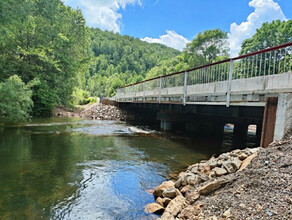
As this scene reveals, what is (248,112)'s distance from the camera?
948 cm

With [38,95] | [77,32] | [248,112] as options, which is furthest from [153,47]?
[248,112]

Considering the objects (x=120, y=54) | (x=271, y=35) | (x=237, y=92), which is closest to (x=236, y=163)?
(x=237, y=92)

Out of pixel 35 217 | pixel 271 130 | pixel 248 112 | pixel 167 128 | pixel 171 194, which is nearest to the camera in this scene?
pixel 35 217

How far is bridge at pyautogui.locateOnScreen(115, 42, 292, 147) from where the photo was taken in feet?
18.0

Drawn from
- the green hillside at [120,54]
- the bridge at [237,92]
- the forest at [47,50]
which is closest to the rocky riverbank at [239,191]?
the bridge at [237,92]

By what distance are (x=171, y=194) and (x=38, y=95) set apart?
782 inches

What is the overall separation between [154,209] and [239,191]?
171 centimetres

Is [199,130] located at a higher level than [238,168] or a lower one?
lower

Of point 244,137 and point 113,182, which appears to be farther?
point 244,137

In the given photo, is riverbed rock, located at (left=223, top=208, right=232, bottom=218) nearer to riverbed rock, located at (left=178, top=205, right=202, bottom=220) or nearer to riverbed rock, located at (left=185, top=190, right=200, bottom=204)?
riverbed rock, located at (left=178, top=205, right=202, bottom=220)

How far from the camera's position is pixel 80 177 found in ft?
18.9

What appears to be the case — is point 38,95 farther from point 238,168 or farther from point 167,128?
point 238,168

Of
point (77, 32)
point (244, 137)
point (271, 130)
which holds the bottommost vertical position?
point (244, 137)

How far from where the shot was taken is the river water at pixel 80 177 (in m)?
4.05
